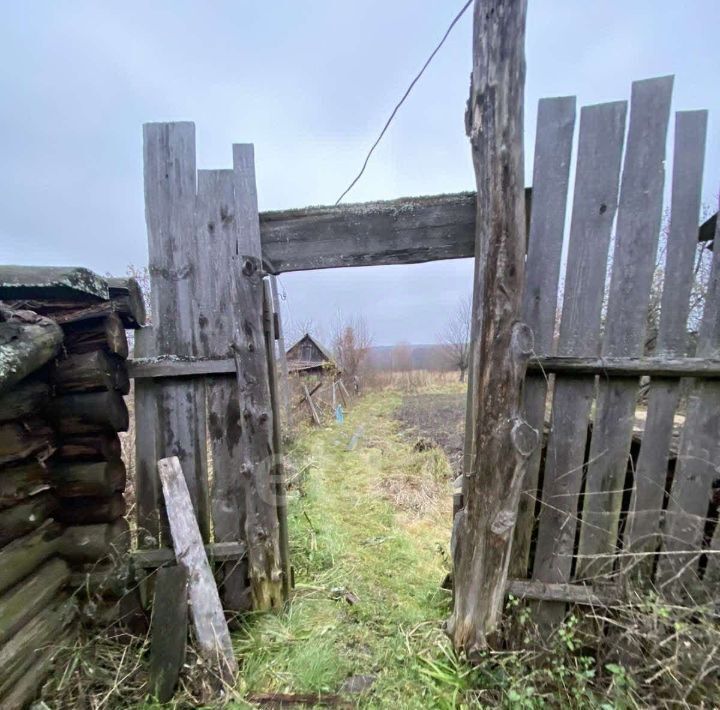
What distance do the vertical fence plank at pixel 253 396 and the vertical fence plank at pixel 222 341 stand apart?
2.3 inches

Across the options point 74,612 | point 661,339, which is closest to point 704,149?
point 661,339

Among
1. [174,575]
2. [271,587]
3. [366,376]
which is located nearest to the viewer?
[174,575]

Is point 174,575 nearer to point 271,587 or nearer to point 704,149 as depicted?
point 271,587

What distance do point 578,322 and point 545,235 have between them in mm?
493

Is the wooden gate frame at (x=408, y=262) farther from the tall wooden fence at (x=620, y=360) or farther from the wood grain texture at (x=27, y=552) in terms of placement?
the wood grain texture at (x=27, y=552)

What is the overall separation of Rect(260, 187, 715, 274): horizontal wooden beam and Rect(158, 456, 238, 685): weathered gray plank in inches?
59.6

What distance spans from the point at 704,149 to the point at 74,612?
13.6 ft

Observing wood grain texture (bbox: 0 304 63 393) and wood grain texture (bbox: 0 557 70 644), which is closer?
wood grain texture (bbox: 0 304 63 393)

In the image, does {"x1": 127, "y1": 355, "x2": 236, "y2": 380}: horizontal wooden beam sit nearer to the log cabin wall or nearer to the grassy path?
the log cabin wall

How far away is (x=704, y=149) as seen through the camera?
5.56 ft

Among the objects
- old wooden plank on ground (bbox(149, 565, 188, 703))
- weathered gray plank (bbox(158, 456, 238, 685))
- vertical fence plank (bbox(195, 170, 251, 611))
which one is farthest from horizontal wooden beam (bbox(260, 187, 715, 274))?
old wooden plank on ground (bbox(149, 565, 188, 703))

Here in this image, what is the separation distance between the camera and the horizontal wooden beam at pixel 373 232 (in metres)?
2.04

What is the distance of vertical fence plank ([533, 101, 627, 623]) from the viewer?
1791mm

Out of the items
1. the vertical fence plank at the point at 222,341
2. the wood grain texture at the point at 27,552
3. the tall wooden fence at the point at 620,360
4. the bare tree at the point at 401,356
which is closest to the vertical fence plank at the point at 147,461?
the vertical fence plank at the point at 222,341
